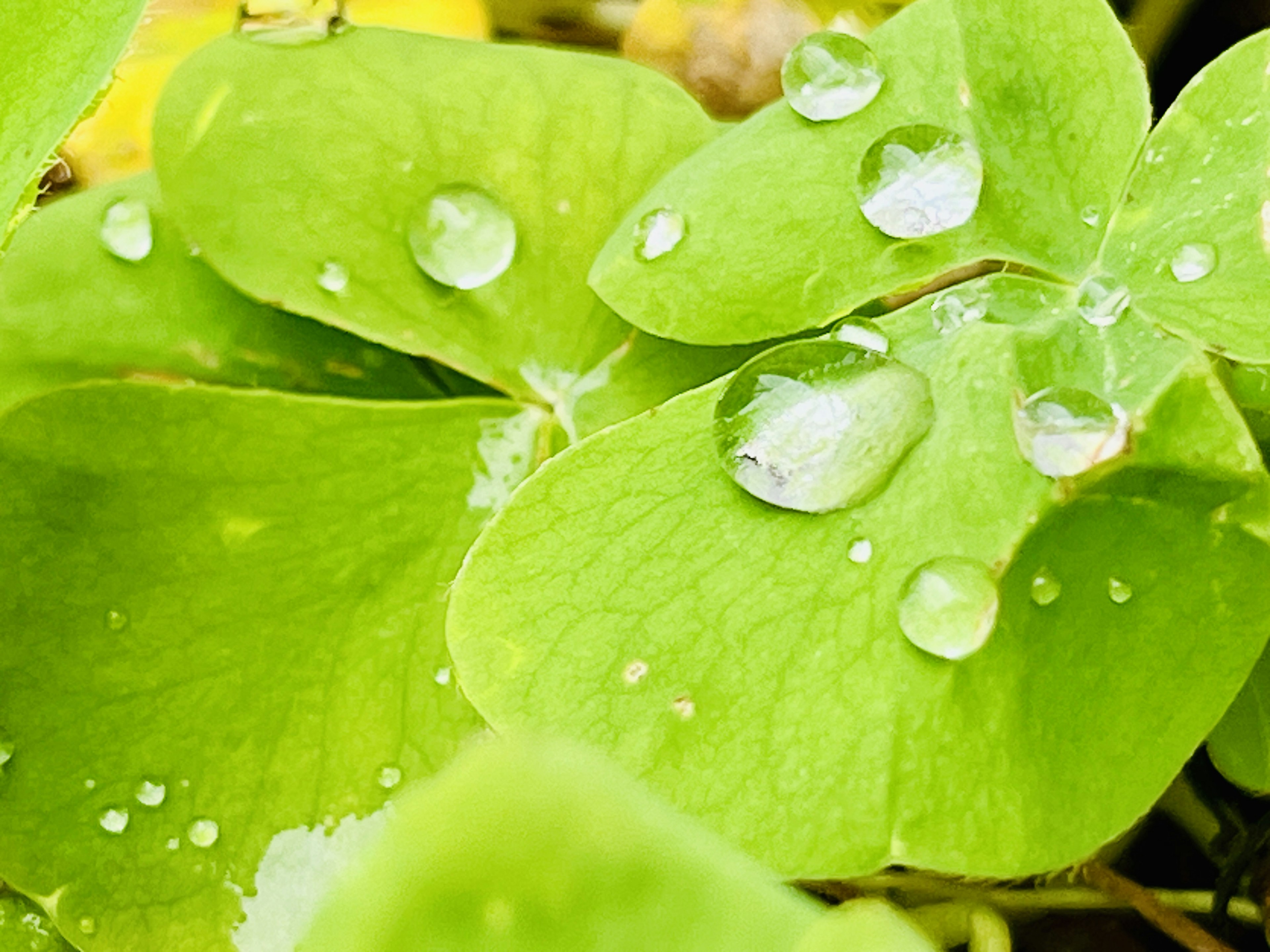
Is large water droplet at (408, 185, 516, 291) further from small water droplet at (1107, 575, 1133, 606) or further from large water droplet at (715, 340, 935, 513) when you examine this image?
small water droplet at (1107, 575, 1133, 606)

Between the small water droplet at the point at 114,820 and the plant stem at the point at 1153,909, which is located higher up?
the small water droplet at the point at 114,820

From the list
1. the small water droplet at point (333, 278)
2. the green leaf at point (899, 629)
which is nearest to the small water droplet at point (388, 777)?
the green leaf at point (899, 629)

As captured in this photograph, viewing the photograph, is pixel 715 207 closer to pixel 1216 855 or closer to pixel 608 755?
pixel 608 755

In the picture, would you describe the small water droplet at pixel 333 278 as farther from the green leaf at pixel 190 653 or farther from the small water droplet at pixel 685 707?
the small water droplet at pixel 685 707

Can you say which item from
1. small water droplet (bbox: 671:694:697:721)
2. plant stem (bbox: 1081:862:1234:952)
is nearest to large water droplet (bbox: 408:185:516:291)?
small water droplet (bbox: 671:694:697:721)

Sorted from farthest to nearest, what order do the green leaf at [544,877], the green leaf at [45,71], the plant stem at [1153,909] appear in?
1. the plant stem at [1153,909]
2. the green leaf at [45,71]
3. the green leaf at [544,877]

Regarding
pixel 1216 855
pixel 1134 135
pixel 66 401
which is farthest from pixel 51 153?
pixel 1216 855
